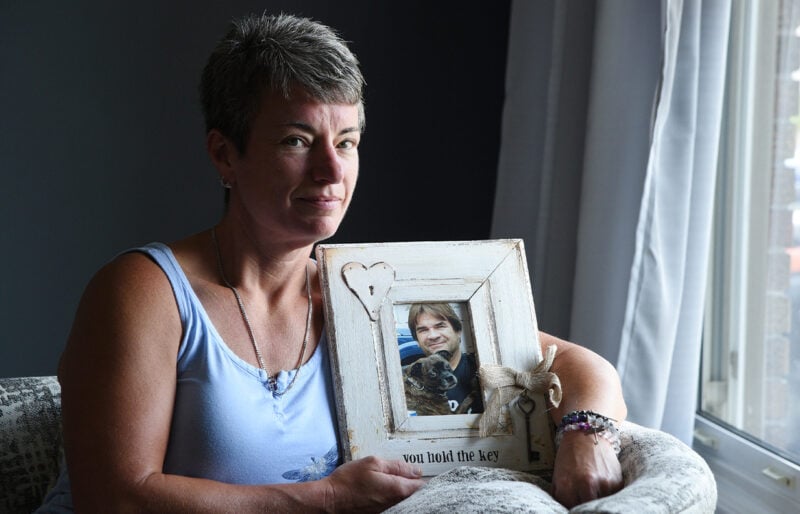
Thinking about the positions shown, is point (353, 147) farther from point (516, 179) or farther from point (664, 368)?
point (516, 179)

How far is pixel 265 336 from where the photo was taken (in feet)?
4.40

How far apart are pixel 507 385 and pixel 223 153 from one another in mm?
535

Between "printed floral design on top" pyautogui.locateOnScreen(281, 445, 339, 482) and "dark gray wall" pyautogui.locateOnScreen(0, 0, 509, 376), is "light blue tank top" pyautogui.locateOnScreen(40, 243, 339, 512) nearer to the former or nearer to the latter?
"printed floral design on top" pyautogui.locateOnScreen(281, 445, 339, 482)

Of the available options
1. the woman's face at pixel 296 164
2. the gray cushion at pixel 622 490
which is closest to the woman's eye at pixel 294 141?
the woman's face at pixel 296 164

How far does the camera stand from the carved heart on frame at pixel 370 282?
1.32 metres

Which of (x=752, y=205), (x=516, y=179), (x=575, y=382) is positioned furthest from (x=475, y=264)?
(x=516, y=179)

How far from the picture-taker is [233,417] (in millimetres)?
1232

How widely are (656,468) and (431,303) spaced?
41cm

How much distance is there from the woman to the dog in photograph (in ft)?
0.33

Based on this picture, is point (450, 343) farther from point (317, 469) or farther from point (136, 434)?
point (136, 434)

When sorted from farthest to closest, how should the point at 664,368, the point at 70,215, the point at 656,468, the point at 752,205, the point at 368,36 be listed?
the point at 368,36 → the point at 70,215 → the point at 752,205 → the point at 664,368 → the point at 656,468

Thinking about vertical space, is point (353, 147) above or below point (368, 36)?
below

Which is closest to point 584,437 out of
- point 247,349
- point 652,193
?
point 247,349

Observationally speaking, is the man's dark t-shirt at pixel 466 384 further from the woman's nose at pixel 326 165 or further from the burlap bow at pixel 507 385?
the woman's nose at pixel 326 165
